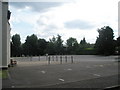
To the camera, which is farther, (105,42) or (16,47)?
(16,47)

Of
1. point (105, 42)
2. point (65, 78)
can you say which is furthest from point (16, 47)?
point (65, 78)

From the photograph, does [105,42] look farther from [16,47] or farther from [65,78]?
[65,78]

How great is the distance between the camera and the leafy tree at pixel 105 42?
53.0 m

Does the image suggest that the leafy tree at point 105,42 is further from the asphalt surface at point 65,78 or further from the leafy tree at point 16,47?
the asphalt surface at point 65,78

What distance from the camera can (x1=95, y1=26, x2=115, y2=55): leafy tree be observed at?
53.0 metres

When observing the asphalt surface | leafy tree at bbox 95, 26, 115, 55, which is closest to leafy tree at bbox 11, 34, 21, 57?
leafy tree at bbox 95, 26, 115, 55

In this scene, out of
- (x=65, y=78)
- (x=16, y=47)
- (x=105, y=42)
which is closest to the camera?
(x=65, y=78)

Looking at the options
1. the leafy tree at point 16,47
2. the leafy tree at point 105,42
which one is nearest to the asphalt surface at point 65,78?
the leafy tree at point 105,42

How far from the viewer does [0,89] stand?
25.8 feet

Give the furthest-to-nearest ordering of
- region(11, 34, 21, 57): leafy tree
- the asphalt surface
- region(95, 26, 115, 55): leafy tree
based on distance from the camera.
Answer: region(11, 34, 21, 57): leafy tree → region(95, 26, 115, 55): leafy tree → the asphalt surface

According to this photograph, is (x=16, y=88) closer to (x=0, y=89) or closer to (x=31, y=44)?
(x=0, y=89)

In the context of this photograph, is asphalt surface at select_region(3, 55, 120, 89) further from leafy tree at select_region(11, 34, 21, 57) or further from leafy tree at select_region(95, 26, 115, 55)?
leafy tree at select_region(11, 34, 21, 57)

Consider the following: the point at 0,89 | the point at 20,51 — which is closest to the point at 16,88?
the point at 0,89

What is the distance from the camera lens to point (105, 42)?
53.5 metres
